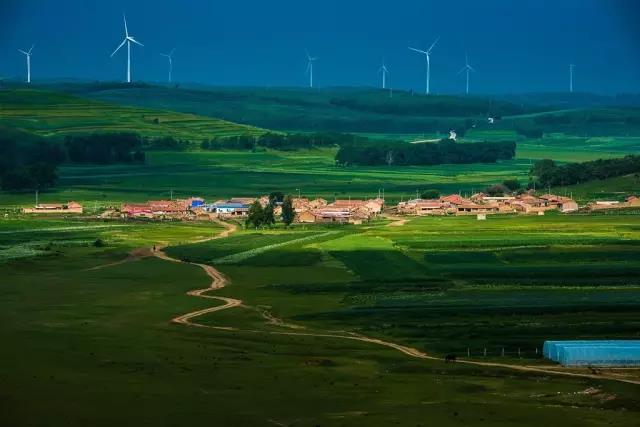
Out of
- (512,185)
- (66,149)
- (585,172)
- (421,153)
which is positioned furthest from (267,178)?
(421,153)

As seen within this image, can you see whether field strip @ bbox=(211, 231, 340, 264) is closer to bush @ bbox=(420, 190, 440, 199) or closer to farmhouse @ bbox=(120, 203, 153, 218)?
farmhouse @ bbox=(120, 203, 153, 218)

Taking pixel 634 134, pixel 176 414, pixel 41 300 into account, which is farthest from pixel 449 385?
pixel 634 134

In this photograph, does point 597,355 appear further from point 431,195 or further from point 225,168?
point 225,168

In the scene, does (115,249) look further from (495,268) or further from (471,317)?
(471,317)

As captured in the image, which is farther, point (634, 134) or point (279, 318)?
point (634, 134)

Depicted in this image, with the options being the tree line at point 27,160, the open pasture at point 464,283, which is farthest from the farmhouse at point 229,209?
the tree line at point 27,160

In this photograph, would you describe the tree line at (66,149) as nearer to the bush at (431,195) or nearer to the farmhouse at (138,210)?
the farmhouse at (138,210)

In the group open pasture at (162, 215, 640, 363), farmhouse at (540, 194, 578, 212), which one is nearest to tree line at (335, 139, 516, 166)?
farmhouse at (540, 194, 578, 212)
